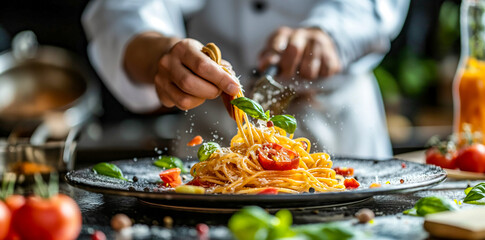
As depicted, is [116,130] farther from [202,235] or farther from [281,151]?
[202,235]

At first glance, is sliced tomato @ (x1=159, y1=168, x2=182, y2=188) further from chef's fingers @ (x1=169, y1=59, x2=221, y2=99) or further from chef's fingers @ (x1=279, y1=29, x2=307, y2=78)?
chef's fingers @ (x1=279, y1=29, x2=307, y2=78)

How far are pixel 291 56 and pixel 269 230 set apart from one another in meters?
1.34

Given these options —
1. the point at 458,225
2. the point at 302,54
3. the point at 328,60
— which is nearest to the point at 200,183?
the point at 458,225

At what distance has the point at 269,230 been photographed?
0.91 m

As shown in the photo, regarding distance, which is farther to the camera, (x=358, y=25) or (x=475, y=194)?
(x=358, y=25)

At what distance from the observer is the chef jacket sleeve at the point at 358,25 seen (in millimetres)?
2641

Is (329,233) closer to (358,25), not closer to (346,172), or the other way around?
(346,172)

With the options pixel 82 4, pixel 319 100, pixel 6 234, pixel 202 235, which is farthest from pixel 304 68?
pixel 82 4

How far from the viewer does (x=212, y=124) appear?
2973mm

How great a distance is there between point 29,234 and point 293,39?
1.55 metres

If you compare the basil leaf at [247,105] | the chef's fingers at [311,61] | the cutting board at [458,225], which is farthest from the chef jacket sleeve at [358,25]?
the cutting board at [458,225]

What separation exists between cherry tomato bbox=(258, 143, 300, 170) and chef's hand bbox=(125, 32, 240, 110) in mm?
196

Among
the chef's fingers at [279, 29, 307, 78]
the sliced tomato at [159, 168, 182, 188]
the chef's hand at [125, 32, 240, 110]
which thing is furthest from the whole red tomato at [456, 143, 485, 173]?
the sliced tomato at [159, 168, 182, 188]

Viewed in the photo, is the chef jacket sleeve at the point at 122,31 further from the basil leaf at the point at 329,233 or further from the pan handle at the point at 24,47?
the pan handle at the point at 24,47
